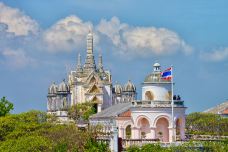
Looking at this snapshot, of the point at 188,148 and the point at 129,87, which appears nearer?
the point at 188,148

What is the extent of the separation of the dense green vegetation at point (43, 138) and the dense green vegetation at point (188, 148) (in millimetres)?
4195

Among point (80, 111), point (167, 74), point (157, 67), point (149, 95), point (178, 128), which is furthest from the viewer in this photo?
point (80, 111)

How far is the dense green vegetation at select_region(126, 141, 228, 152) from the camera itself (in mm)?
81625

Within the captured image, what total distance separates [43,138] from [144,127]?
1320cm

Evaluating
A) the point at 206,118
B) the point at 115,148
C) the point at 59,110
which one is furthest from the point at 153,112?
the point at 59,110

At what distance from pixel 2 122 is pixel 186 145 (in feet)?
81.0

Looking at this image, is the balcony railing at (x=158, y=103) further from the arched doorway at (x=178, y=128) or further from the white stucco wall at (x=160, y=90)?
the arched doorway at (x=178, y=128)

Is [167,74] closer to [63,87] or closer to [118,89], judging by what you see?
[63,87]

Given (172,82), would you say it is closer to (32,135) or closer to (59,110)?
(32,135)

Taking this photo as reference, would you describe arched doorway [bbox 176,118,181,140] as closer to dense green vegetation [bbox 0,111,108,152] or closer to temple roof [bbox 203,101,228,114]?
dense green vegetation [bbox 0,111,108,152]

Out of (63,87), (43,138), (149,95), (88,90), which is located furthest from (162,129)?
(63,87)

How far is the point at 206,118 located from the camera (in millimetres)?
130250

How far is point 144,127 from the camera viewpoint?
311 feet

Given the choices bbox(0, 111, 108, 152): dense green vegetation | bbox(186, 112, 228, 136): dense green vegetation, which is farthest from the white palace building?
bbox(186, 112, 228, 136): dense green vegetation
